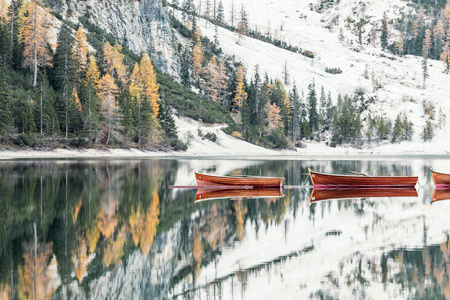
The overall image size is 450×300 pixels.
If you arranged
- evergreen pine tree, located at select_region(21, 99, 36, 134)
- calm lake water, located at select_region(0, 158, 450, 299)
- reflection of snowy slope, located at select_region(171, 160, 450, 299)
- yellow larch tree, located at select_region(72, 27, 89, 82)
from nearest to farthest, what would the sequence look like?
calm lake water, located at select_region(0, 158, 450, 299) → reflection of snowy slope, located at select_region(171, 160, 450, 299) → evergreen pine tree, located at select_region(21, 99, 36, 134) → yellow larch tree, located at select_region(72, 27, 89, 82)

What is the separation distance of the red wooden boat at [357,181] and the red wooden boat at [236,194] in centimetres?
354

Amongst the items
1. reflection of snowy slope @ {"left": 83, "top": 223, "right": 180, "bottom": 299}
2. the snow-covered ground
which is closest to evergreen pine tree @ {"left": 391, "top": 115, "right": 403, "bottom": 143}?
the snow-covered ground

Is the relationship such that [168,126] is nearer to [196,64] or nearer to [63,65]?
[63,65]

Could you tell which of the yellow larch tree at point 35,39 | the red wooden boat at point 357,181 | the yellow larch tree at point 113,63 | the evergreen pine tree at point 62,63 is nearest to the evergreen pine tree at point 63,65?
the evergreen pine tree at point 62,63

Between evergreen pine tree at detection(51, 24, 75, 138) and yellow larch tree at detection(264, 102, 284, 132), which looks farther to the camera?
yellow larch tree at detection(264, 102, 284, 132)

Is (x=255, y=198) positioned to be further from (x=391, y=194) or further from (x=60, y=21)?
(x=60, y=21)

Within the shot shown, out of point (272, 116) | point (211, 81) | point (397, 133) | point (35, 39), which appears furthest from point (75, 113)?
point (397, 133)

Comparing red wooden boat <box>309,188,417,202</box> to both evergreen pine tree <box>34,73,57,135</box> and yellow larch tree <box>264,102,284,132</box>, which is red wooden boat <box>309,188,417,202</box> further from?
yellow larch tree <box>264,102,284,132</box>

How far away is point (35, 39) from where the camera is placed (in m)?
83.1

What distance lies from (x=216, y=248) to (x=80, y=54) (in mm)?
85914

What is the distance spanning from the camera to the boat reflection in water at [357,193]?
1217 inches

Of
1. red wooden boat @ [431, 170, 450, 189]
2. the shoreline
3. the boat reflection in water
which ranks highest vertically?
the shoreline

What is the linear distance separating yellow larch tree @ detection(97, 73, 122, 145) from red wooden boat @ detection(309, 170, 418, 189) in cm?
5577

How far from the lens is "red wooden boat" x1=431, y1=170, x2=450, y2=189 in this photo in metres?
36.8
